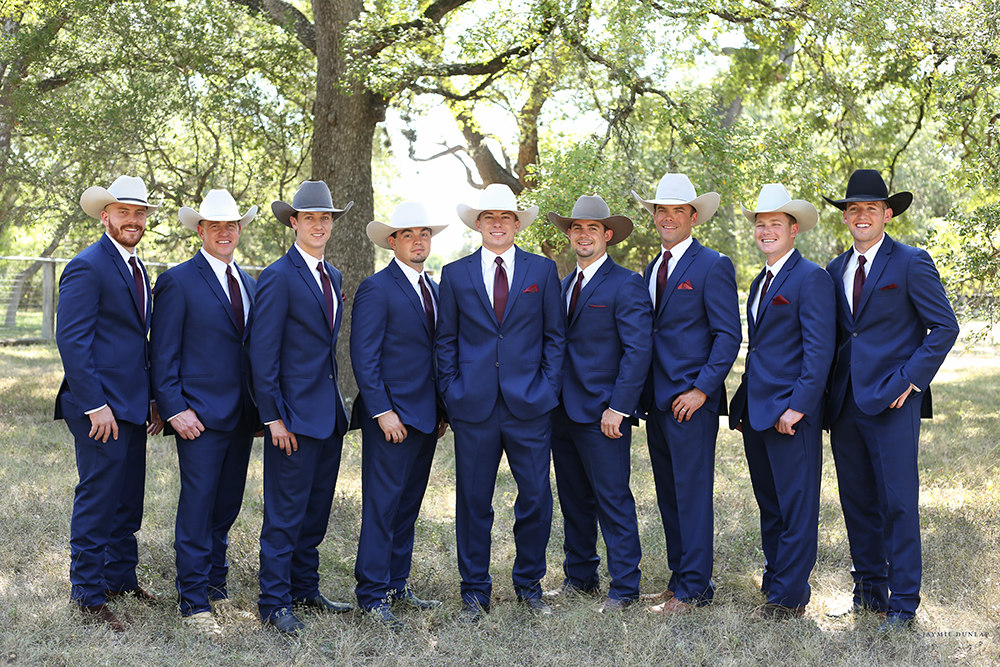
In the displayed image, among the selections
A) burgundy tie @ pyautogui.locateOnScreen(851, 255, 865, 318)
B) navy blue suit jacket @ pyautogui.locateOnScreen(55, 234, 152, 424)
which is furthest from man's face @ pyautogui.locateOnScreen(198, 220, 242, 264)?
burgundy tie @ pyautogui.locateOnScreen(851, 255, 865, 318)

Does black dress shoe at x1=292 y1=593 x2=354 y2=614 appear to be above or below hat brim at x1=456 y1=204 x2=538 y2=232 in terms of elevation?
below

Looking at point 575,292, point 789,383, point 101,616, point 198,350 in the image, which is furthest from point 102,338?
point 789,383

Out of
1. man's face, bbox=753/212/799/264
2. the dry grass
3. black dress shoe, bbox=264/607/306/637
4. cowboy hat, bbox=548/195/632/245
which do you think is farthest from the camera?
cowboy hat, bbox=548/195/632/245

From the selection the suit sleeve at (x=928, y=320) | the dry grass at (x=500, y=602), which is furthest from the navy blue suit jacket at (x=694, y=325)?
the dry grass at (x=500, y=602)

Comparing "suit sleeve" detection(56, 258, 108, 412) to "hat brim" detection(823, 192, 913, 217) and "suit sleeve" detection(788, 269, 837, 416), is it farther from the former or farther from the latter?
"hat brim" detection(823, 192, 913, 217)

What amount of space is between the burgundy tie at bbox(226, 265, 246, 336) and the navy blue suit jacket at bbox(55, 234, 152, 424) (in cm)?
48

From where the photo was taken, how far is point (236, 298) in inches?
186

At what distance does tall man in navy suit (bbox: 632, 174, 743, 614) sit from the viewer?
4.75 meters

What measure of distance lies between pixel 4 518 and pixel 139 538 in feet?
3.57

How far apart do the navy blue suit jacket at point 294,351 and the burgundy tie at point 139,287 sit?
0.68m

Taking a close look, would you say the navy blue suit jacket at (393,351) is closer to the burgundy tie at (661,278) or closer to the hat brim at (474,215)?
the hat brim at (474,215)

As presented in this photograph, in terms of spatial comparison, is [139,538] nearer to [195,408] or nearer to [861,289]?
[195,408]

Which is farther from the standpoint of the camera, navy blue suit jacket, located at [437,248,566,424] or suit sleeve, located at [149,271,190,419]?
navy blue suit jacket, located at [437,248,566,424]

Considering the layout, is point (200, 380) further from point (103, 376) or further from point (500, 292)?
point (500, 292)
